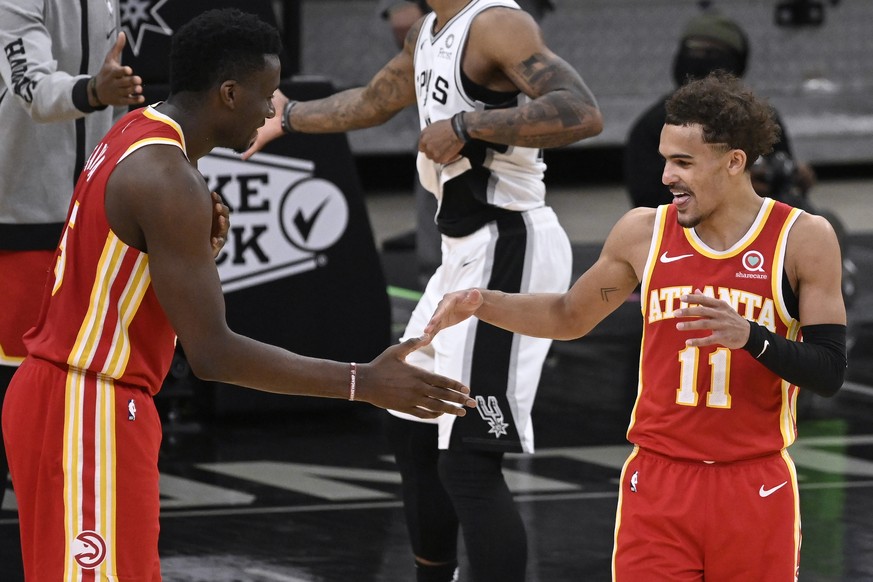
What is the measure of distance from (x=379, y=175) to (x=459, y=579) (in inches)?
419

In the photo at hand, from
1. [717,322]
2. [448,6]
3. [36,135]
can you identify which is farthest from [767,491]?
[36,135]

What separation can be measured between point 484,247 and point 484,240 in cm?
2

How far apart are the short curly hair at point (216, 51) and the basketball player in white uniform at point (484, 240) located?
1.10 meters

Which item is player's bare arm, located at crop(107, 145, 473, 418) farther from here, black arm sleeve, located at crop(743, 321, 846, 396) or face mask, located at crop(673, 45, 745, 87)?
face mask, located at crop(673, 45, 745, 87)

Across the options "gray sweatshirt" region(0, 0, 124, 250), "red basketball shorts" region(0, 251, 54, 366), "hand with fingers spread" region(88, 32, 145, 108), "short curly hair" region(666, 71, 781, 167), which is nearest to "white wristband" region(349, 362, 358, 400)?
"short curly hair" region(666, 71, 781, 167)

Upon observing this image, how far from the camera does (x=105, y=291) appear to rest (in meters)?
3.63

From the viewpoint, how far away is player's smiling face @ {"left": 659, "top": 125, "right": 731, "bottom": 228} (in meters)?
3.87

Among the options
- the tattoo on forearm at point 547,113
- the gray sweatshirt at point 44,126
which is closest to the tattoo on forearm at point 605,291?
the tattoo on forearm at point 547,113

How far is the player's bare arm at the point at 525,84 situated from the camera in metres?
4.75

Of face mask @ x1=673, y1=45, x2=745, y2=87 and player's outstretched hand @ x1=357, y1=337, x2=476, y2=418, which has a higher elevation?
face mask @ x1=673, y1=45, x2=745, y2=87

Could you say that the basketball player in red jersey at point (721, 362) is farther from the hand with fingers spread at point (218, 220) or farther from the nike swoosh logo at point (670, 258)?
the hand with fingers spread at point (218, 220)

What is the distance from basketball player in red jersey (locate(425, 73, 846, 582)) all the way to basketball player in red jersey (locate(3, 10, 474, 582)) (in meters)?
0.53

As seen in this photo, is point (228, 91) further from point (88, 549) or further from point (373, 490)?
point (373, 490)

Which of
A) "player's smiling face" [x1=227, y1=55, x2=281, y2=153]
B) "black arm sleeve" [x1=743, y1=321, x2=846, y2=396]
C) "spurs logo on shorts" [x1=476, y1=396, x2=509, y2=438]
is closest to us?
"black arm sleeve" [x1=743, y1=321, x2=846, y2=396]
